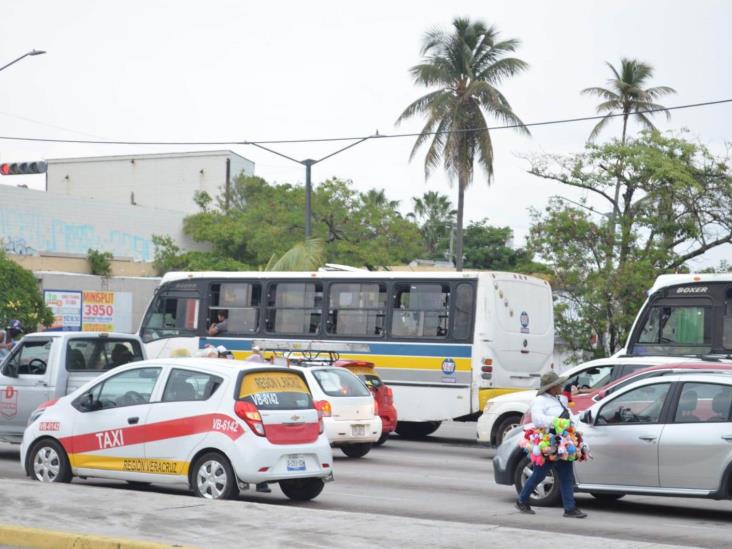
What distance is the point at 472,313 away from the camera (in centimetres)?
2338

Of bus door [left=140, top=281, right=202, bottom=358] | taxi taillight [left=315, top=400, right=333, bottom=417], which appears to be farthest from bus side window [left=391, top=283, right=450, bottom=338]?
taxi taillight [left=315, top=400, right=333, bottom=417]

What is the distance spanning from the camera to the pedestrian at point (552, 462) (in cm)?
1251

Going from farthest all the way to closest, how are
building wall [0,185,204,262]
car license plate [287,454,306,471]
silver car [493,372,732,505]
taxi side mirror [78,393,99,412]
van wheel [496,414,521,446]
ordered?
building wall [0,185,204,262], van wheel [496,414,521,446], taxi side mirror [78,393,99,412], car license plate [287,454,306,471], silver car [493,372,732,505]

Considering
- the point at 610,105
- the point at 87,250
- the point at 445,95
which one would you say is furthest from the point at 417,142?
the point at 87,250

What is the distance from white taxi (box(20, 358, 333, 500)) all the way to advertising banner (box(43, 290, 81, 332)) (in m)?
34.1

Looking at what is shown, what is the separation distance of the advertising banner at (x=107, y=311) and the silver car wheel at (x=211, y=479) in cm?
3714

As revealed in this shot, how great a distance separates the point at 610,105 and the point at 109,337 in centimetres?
3345

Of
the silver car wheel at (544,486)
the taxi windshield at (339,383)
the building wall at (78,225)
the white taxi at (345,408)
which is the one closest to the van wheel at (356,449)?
the white taxi at (345,408)

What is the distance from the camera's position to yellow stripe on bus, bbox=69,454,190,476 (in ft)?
42.6

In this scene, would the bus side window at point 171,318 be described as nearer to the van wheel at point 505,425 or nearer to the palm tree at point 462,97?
the van wheel at point 505,425

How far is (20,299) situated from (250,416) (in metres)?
28.2

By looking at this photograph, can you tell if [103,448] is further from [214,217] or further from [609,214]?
[214,217]

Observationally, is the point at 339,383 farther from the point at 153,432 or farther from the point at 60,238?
the point at 60,238

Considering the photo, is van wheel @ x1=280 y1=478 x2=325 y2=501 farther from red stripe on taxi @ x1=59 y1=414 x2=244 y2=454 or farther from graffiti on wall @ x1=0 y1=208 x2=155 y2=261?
graffiti on wall @ x1=0 y1=208 x2=155 y2=261
